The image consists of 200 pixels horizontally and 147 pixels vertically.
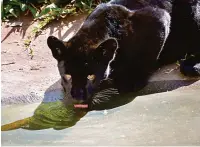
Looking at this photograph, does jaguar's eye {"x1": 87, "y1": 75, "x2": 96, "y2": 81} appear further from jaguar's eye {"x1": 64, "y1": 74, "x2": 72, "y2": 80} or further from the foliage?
the foliage

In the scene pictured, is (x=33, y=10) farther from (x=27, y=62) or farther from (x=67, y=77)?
(x=67, y=77)

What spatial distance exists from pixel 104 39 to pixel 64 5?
60.9 inches

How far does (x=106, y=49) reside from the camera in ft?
12.7

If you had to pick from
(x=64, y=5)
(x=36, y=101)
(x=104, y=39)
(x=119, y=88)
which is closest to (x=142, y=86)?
(x=119, y=88)

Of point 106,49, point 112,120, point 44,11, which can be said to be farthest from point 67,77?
point 44,11

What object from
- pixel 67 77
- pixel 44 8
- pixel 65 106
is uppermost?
pixel 67 77

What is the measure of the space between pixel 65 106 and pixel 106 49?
1.67 feet

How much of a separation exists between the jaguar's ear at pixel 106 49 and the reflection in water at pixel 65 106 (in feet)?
0.96

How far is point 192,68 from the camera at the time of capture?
13.9 ft

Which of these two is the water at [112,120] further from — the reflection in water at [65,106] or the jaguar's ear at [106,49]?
the jaguar's ear at [106,49]

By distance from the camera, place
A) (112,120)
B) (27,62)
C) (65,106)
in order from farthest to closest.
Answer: (27,62), (65,106), (112,120)

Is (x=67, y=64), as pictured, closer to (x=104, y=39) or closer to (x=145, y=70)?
(x=104, y=39)

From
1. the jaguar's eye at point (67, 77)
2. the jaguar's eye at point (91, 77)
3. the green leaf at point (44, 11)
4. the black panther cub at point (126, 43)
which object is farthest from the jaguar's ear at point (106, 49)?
the green leaf at point (44, 11)

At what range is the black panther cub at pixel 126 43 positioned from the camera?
386 centimetres
